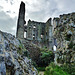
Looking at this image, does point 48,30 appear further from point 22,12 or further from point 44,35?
point 22,12

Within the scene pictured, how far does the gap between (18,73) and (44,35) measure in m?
29.3

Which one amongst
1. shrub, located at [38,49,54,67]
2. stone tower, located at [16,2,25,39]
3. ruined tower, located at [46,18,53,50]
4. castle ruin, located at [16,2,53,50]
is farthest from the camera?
castle ruin, located at [16,2,53,50]

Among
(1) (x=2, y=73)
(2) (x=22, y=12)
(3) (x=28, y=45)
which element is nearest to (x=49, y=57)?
(3) (x=28, y=45)

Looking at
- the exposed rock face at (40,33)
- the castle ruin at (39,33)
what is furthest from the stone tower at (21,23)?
the exposed rock face at (40,33)

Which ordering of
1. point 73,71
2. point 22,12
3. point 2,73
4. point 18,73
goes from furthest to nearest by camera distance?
point 22,12 → point 73,71 → point 18,73 → point 2,73

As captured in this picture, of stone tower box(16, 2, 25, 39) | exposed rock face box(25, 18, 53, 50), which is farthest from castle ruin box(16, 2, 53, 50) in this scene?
stone tower box(16, 2, 25, 39)

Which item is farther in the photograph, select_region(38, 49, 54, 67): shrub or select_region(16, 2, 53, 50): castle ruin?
select_region(16, 2, 53, 50): castle ruin

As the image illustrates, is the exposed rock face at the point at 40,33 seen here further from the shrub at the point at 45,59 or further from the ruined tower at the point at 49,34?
the shrub at the point at 45,59

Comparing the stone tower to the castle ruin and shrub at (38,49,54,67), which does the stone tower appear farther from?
shrub at (38,49,54,67)

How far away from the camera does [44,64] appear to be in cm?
1642

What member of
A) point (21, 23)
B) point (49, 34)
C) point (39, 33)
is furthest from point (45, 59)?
point (39, 33)

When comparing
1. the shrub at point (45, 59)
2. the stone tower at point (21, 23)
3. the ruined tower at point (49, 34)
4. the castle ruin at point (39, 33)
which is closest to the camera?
the shrub at point (45, 59)

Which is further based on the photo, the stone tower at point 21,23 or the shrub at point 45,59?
the stone tower at point 21,23

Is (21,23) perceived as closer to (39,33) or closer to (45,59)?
(39,33)
